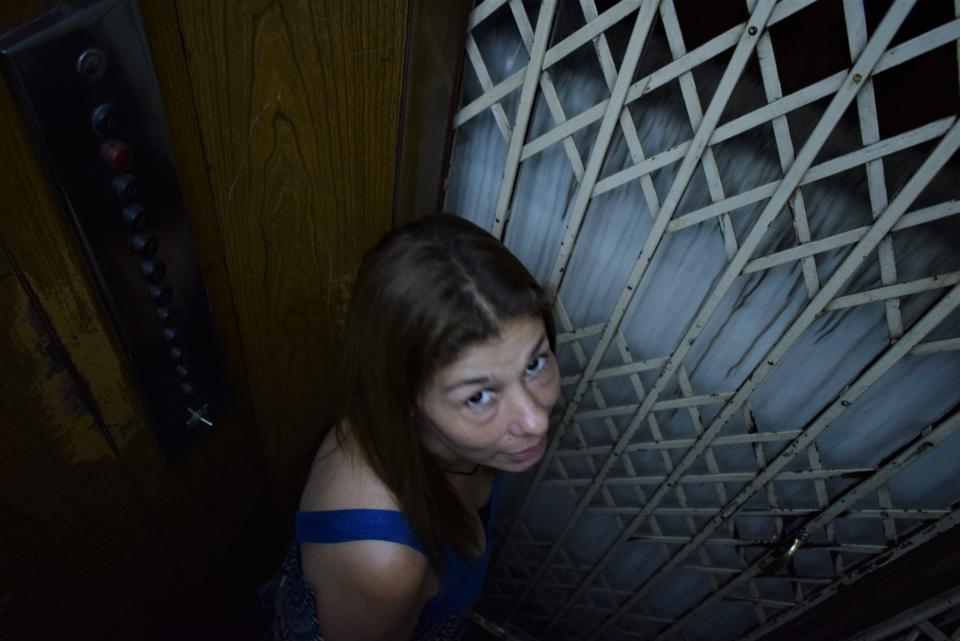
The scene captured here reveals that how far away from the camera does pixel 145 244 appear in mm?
1019

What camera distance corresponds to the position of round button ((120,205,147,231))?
3.16 ft

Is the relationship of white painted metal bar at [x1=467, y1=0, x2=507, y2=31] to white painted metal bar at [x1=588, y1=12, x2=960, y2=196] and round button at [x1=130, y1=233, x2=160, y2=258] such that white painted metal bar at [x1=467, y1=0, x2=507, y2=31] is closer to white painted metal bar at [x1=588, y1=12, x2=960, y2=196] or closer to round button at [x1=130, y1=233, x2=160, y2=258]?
white painted metal bar at [x1=588, y1=12, x2=960, y2=196]

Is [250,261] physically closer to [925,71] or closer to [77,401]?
[77,401]

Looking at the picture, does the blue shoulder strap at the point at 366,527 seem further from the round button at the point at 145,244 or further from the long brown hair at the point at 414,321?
the round button at the point at 145,244

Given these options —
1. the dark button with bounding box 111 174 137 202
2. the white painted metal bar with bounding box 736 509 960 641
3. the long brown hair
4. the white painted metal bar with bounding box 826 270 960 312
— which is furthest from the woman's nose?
the white painted metal bar with bounding box 736 509 960 641

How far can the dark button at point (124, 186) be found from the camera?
92cm

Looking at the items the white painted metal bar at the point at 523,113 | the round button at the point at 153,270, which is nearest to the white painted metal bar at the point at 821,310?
the white painted metal bar at the point at 523,113

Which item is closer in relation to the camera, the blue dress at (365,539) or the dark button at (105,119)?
the dark button at (105,119)

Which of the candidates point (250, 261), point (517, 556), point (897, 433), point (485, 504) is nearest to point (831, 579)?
point (897, 433)

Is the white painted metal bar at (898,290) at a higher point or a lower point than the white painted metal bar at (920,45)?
lower

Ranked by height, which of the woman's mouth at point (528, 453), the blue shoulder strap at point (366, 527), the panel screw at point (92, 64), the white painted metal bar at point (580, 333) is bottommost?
the blue shoulder strap at point (366, 527)

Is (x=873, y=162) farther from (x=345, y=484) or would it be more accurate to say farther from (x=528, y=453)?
(x=345, y=484)

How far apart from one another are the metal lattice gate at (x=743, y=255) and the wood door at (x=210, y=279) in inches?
10.4

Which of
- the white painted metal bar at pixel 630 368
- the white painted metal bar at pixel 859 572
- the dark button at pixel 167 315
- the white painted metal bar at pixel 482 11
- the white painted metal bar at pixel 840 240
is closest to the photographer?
the white painted metal bar at pixel 840 240
